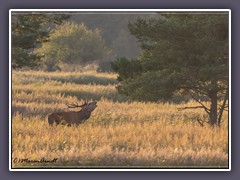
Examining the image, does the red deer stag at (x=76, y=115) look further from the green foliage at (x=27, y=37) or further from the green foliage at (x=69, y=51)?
the green foliage at (x=69, y=51)

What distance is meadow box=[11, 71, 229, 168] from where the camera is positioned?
14.2 m

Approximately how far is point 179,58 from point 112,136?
314cm

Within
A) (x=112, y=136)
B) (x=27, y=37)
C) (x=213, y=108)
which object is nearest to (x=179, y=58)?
(x=213, y=108)

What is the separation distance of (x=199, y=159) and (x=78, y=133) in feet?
10.5

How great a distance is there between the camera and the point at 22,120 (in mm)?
16438

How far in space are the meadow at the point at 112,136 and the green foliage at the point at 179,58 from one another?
74 cm

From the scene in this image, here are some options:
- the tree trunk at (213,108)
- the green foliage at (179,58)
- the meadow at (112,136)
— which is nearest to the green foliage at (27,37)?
the meadow at (112,136)

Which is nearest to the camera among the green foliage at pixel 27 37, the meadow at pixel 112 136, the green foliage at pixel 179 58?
the meadow at pixel 112 136

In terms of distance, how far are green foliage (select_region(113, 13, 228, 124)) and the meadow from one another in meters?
0.74

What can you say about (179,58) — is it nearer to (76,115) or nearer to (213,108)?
(213,108)

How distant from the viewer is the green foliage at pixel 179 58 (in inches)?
656

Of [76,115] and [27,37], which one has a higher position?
[27,37]

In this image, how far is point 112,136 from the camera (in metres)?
15.6
